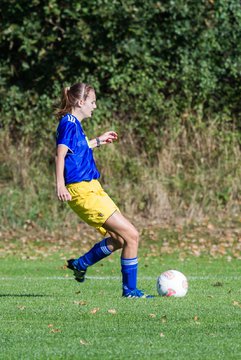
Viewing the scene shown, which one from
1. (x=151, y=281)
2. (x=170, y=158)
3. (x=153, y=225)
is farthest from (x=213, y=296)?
(x=170, y=158)

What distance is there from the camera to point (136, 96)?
21.5 metres

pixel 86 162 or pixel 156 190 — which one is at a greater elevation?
pixel 86 162

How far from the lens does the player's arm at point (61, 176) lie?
30.4ft

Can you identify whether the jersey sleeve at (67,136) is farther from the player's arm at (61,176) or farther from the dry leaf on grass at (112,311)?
the dry leaf on grass at (112,311)

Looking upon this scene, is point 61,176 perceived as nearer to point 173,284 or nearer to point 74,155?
point 74,155

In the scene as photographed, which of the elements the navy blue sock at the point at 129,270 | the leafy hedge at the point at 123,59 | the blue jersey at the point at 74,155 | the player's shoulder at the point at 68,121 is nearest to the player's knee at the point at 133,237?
the navy blue sock at the point at 129,270

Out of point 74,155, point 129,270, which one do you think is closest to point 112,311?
point 129,270

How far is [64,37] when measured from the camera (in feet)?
68.2

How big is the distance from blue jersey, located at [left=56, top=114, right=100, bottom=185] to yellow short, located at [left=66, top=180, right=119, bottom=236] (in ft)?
0.23

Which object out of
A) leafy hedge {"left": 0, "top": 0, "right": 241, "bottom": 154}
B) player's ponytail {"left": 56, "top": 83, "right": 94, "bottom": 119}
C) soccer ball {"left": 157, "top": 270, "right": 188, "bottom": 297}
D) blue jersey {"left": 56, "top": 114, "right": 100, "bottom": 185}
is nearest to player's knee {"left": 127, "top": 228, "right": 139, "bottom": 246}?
soccer ball {"left": 157, "top": 270, "right": 188, "bottom": 297}

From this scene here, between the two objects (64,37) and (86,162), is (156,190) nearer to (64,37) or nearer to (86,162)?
(64,37)

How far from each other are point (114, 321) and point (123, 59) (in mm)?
13492

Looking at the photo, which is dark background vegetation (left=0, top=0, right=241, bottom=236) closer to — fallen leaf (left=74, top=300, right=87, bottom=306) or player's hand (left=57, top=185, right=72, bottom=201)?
fallen leaf (left=74, top=300, right=87, bottom=306)

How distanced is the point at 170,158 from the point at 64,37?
10.8 ft
